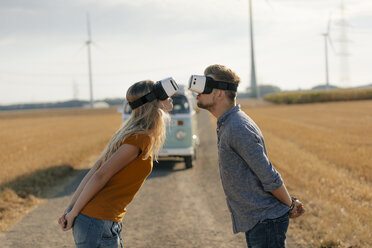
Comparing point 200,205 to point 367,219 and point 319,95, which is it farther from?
point 319,95

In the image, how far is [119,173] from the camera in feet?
8.13

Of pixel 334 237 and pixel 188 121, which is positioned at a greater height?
pixel 188 121

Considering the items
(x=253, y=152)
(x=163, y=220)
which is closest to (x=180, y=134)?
(x=163, y=220)

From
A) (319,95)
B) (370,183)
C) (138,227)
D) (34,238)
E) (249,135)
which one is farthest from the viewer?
(319,95)

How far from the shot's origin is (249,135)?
Result: 238 cm

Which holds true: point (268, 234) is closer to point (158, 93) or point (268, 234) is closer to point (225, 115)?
point (225, 115)

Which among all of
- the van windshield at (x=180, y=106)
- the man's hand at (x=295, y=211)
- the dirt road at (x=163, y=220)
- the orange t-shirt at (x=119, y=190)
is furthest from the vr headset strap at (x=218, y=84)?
the van windshield at (x=180, y=106)

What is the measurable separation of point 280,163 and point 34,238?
6401 millimetres

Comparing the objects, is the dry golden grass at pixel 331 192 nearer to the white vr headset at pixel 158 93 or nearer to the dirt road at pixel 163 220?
the dirt road at pixel 163 220

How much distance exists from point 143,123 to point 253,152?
0.63 metres

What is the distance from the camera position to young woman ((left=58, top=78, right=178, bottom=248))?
8.00 ft

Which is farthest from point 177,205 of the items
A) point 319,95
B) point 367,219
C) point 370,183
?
point 319,95

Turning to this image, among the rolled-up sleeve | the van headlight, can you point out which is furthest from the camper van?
the rolled-up sleeve

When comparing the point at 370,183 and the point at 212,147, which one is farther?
the point at 212,147
